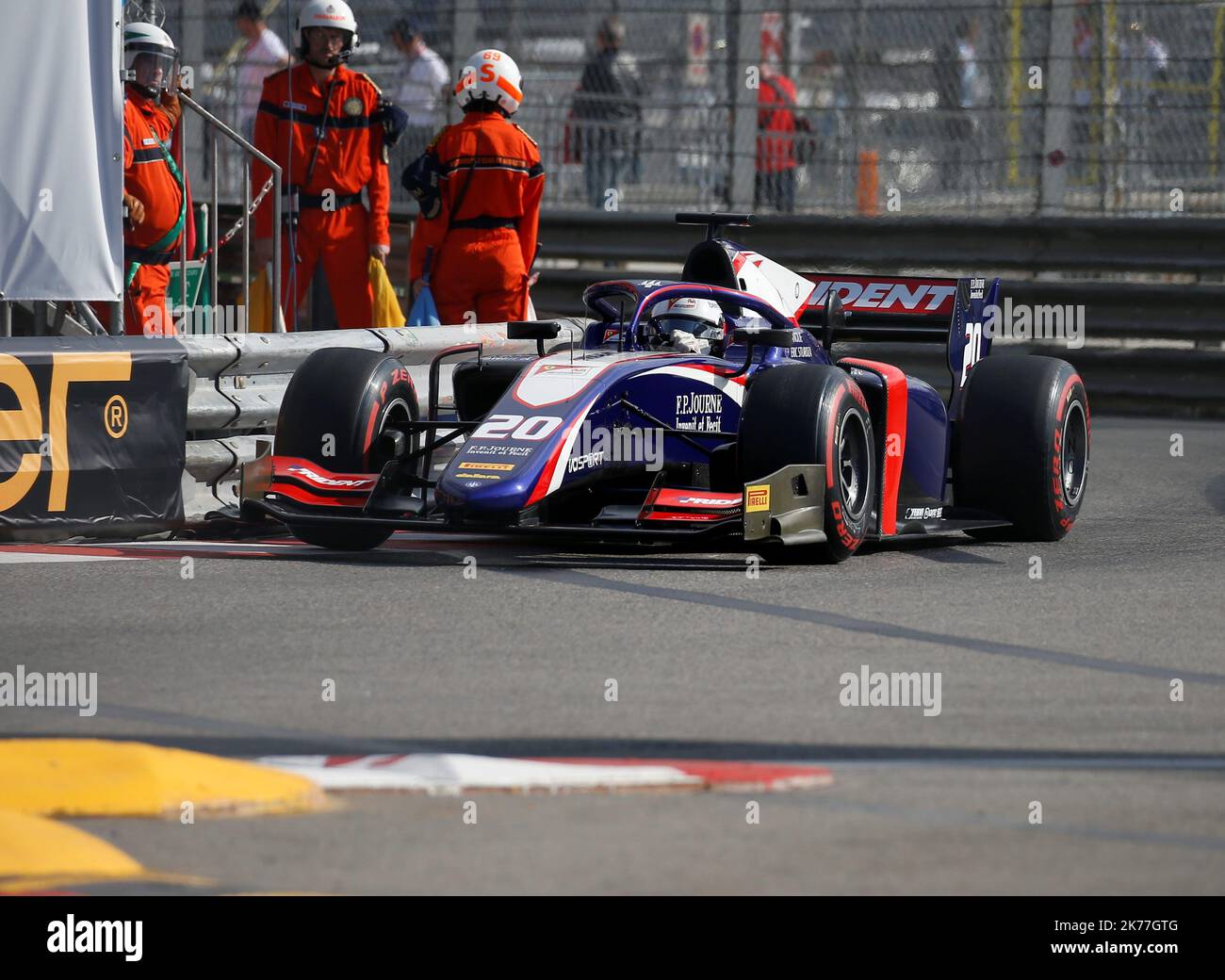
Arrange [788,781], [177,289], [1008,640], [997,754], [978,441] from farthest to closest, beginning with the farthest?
[177,289] → [978,441] → [1008,640] → [997,754] → [788,781]

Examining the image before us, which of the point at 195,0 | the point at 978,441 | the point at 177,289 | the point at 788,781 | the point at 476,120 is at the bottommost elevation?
the point at 788,781

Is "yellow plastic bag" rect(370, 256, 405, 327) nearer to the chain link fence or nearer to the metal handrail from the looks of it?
the metal handrail

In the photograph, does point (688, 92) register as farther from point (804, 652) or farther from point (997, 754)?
point (997, 754)

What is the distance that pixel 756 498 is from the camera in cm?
744

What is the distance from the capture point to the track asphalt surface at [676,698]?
4027 mm

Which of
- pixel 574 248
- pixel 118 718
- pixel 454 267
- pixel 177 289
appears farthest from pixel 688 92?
pixel 118 718

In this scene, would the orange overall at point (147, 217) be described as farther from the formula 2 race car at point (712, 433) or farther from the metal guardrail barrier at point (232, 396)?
the formula 2 race car at point (712, 433)

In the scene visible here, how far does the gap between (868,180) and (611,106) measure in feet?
5.81

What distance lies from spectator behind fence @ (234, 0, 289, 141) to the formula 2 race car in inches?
257

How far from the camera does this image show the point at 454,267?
12250 millimetres

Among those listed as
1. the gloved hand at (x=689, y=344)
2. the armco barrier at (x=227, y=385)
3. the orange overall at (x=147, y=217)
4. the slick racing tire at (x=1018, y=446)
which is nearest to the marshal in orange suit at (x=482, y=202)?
the armco barrier at (x=227, y=385)

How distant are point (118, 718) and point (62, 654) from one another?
821 millimetres

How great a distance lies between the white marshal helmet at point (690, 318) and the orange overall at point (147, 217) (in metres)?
3.05

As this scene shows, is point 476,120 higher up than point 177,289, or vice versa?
point 476,120
